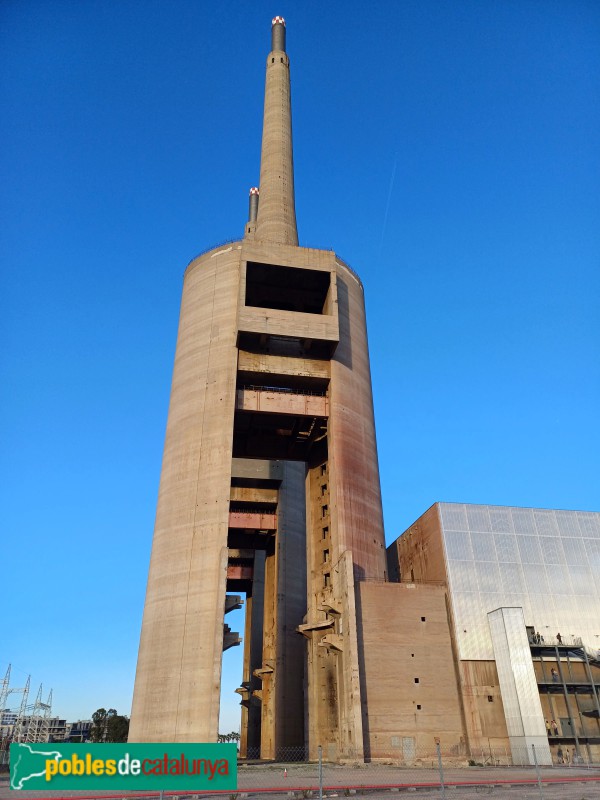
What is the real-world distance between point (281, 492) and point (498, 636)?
2551 centimetres

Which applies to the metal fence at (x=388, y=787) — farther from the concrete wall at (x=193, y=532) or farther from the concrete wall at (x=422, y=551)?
the concrete wall at (x=422, y=551)

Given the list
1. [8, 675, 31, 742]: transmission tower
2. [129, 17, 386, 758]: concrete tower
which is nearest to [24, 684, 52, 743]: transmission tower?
[8, 675, 31, 742]: transmission tower

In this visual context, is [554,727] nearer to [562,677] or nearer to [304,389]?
[562,677]

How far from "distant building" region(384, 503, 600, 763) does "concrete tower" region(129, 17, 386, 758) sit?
3.96m

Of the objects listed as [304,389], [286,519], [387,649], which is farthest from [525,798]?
[286,519]

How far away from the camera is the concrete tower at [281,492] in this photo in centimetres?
3306

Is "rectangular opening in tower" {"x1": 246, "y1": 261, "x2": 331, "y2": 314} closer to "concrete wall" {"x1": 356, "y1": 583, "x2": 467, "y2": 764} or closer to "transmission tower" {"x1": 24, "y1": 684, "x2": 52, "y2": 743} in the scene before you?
"concrete wall" {"x1": 356, "y1": 583, "x2": 467, "y2": 764}

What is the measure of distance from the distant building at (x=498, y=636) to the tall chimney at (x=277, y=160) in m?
27.4

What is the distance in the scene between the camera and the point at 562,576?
4266 cm

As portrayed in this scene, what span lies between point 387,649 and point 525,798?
744 inches

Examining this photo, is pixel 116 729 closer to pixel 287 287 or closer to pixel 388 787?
pixel 287 287

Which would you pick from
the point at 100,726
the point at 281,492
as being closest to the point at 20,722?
the point at 100,726

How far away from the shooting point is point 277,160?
186ft

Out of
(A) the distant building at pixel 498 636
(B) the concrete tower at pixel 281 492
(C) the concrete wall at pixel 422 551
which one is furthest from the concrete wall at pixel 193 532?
(C) the concrete wall at pixel 422 551
